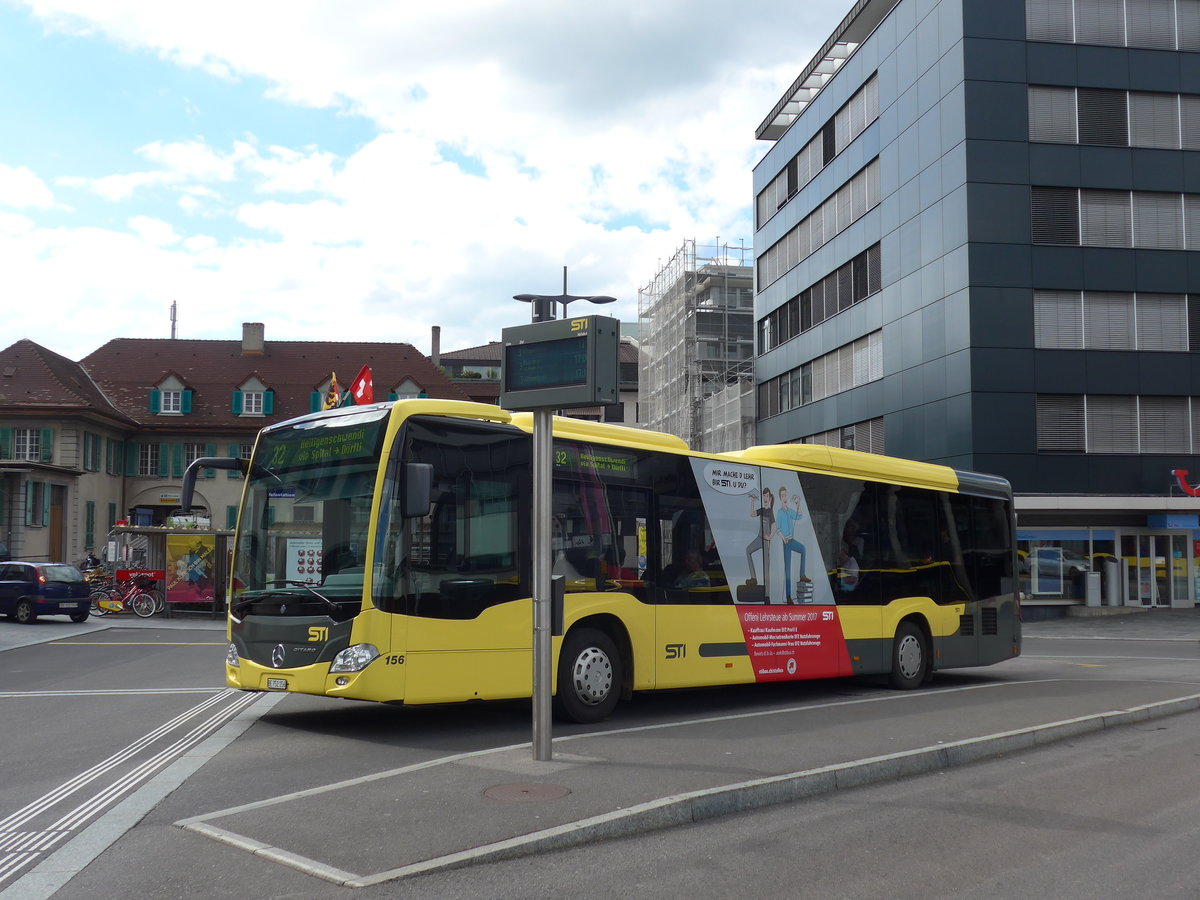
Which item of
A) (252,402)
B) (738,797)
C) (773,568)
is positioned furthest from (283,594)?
(252,402)

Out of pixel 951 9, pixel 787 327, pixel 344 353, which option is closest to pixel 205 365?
pixel 344 353

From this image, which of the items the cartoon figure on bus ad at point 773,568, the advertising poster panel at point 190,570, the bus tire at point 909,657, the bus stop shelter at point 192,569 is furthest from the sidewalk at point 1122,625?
the advertising poster panel at point 190,570

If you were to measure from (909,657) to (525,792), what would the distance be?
29.6ft

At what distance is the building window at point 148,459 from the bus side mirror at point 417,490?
5127 centimetres

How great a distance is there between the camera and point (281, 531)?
1038cm

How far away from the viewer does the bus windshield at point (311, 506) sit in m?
9.66

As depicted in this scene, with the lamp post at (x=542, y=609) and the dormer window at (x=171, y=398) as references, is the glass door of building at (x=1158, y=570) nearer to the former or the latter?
the lamp post at (x=542, y=609)

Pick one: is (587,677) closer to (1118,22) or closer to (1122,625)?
(1122,625)

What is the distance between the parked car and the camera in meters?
28.0

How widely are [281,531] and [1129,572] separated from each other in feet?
104

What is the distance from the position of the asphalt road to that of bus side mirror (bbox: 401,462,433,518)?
193 centimetres

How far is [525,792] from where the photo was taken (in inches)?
282

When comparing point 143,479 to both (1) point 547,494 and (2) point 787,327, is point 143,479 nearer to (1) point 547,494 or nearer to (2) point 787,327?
(2) point 787,327

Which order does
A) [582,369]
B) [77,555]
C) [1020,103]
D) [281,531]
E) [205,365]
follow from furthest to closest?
1. [205,365]
2. [77,555]
3. [1020,103]
4. [281,531]
5. [582,369]
